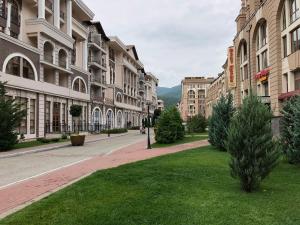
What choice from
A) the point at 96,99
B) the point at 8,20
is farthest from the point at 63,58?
the point at 96,99

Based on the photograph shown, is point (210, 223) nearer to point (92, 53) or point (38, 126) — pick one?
point (38, 126)

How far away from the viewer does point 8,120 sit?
21.1 m

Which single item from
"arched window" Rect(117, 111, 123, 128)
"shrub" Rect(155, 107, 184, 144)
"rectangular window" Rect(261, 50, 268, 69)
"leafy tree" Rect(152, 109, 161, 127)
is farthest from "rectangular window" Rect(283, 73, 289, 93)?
"arched window" Rect(117, 111, 123, 128)

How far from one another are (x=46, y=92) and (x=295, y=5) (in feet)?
76.6

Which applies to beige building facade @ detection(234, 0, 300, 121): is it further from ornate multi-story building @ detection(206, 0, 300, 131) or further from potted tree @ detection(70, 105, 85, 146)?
potted tree @ detection(70, 105, 85, 146)

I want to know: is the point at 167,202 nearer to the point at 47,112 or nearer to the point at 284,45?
the point at 284,45

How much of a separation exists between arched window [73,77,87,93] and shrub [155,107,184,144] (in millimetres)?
20319

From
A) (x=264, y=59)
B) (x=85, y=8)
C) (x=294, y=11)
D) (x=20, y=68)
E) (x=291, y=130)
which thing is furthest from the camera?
(x=85, y=8)

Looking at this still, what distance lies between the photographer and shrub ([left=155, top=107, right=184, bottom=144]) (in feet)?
80.2

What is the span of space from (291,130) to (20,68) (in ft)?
80.2

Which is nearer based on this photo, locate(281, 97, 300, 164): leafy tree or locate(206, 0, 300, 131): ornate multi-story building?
locate(281, 97, 300, 164): leafy tree

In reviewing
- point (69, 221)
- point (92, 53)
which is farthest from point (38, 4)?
point (69, 221)

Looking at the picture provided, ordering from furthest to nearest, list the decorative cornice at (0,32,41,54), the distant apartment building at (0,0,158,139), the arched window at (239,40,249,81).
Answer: the arched window at (239,40,249,81), the distant apartment building at (0,0,158,139), the decorative cornice at (0,32,41,54)

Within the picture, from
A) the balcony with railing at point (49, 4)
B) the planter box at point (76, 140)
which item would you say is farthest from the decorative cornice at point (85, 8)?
the planter box at point (76, 140)
